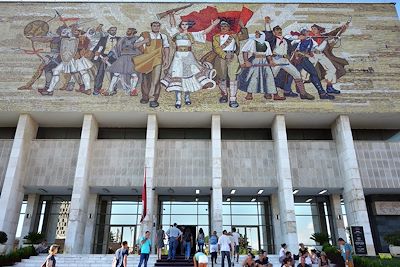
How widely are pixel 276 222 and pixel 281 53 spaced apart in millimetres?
11557

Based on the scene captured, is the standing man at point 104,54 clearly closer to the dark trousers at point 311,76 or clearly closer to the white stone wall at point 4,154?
the white stone wall at point 4,154

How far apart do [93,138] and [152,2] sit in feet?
35.6

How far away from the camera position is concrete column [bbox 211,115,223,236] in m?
19.9

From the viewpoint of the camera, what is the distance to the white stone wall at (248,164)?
21.7 m

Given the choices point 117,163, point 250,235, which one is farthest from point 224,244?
point 117,163

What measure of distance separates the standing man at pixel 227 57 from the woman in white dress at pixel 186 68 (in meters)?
0.61

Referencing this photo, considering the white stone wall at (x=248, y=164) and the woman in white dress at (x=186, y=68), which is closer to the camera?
the white stone wall at (x=248, y=164)

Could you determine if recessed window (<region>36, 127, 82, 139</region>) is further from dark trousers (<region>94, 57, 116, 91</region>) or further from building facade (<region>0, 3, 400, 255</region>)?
dark trousers (<region>94, 57, 116, 91</region>)

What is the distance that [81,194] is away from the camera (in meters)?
20.3

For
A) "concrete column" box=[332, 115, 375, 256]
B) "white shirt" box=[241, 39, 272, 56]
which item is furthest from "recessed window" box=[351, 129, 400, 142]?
"white shirt" box=[241, 39, 272, 56]

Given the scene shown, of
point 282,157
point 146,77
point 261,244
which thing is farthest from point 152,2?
point 261,244

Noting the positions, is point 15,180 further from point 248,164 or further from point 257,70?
point 257,70

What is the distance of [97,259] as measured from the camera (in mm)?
16766

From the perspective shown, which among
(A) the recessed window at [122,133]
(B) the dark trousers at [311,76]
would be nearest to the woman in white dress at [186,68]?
(A) the recessed window at [122,133]
